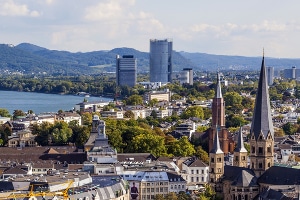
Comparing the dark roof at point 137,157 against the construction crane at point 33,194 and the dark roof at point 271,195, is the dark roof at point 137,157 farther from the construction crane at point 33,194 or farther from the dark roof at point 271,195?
the dark roof at point 271,195

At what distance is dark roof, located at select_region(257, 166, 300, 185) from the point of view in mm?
44156

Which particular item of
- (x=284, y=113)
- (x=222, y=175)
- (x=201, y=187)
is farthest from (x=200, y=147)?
(x=284, y=113)

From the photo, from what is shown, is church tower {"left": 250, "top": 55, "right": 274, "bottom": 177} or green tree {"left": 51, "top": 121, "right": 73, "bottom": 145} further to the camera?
green tree {"left": 51, "top": 121, "right": 73, "bottom": 145}

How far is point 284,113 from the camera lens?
113062 millimetres

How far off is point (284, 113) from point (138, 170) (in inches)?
2457

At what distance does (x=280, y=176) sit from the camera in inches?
1761

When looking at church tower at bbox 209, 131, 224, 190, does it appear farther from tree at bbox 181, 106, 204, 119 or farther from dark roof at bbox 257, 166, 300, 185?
tree at bbox 181, 106, 204, 119

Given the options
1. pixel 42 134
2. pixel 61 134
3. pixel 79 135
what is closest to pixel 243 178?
pixel 79 135

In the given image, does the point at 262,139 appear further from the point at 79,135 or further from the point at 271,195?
the point at 79,135

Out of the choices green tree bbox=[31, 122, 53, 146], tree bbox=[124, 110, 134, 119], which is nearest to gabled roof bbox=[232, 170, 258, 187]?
green tree bbox=[31, 122, 53, 146]

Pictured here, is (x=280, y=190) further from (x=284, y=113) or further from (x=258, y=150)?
(x=284, y=113)

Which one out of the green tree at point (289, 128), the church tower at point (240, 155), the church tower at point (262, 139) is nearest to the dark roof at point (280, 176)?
the church tower at point (262, 139)

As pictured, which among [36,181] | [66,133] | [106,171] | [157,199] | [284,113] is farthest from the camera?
[284,113]

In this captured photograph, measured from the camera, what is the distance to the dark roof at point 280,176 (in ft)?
145
